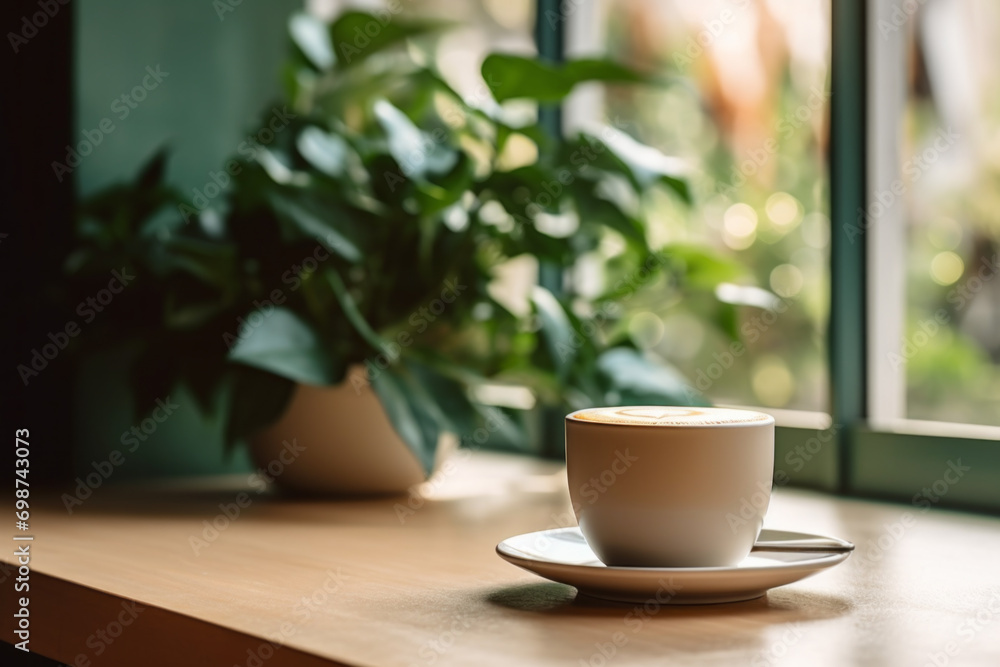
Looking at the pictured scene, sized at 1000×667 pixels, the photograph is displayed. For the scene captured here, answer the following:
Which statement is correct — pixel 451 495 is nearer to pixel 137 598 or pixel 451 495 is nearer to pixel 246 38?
pixel 137 598

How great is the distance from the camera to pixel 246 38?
141 centimetres

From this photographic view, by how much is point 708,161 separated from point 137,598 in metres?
1.66

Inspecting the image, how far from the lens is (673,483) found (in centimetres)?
60

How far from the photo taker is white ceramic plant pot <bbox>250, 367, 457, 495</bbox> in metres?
1.09

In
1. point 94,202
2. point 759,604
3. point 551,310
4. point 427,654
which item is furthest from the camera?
point 94,202

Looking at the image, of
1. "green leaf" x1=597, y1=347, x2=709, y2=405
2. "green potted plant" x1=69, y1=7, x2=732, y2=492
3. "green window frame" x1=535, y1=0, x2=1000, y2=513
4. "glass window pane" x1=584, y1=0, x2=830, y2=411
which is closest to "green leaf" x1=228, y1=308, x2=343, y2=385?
"green potted plant" x1=69, y1=7, x2=732, y2=492

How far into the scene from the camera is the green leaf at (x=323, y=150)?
112 cm

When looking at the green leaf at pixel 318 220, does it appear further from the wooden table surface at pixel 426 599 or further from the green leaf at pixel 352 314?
the wooden table surface at pixel 426 599

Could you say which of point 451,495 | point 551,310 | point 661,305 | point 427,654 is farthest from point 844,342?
point 427,654

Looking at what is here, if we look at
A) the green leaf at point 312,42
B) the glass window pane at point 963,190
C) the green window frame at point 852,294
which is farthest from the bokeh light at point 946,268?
the green leaf at point 312,42

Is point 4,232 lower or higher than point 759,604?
higher

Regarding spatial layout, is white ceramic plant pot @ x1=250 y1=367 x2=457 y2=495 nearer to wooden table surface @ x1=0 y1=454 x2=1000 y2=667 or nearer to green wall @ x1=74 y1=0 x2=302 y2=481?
wooden table surface @ x1=0 y1=454 x2=1000 y2=667

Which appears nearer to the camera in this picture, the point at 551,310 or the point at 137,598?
the point at 137,598

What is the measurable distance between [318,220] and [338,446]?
0.72 ft
